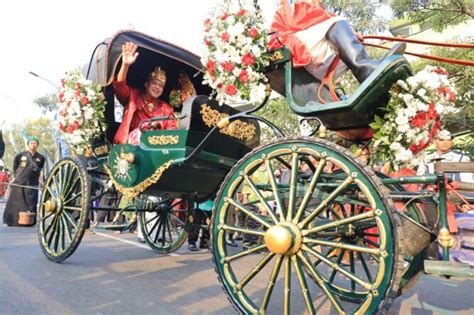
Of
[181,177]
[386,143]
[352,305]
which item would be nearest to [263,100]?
[386,143]

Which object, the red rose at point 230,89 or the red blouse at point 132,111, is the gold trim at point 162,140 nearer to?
the red blouse at point 132,111

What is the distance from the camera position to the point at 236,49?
319 centimetres

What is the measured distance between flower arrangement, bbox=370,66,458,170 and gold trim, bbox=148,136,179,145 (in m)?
1.94

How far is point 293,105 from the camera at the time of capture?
3082 mm

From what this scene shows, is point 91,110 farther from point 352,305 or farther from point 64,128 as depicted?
point 352,305

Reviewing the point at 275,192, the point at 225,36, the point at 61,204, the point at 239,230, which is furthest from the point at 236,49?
the point at 61,204

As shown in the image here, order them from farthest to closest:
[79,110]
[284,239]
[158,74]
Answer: [158,74] < [79,110] < [284,239]

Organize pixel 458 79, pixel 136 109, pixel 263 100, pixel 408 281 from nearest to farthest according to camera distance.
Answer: pixel 408 281 < pixel 263 100 < pixel 136 109 < pixel 458 79

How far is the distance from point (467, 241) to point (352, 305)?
108 centimetres

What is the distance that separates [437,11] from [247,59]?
6329 millimetres

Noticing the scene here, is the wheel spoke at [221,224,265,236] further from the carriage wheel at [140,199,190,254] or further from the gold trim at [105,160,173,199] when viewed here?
the carriage wheel at [140,199,190,254]

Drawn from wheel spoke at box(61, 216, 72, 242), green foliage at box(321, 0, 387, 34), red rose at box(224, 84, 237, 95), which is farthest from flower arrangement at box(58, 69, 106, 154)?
green foliage at box(321, 0, 387, 34)

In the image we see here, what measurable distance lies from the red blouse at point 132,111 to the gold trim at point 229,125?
3.04 ft

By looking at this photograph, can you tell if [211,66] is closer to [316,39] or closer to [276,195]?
[316,39]
